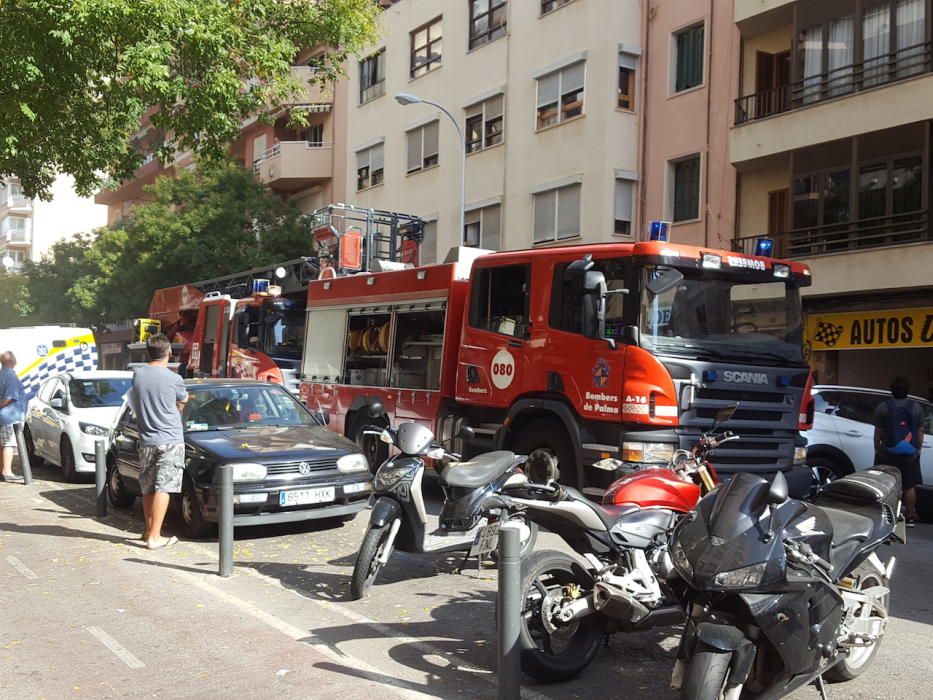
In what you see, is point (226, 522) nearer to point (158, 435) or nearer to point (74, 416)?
point (158, 435)

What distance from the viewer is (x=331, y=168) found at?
3341cm

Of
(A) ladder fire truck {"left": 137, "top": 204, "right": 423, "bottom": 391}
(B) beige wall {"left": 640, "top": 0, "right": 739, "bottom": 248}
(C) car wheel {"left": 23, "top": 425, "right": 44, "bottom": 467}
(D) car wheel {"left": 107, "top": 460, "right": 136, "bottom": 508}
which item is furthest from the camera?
(B) beige wall {"left": 640, "top": 0, "right": 739, "bottom": 248}

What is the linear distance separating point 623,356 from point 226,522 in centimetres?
364

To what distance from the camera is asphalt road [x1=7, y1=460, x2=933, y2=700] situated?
4.93 meters

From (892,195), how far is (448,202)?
504 inches

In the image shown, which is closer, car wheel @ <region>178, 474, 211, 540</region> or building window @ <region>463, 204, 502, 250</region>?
car wheel @ <region>178, 474, 211, 540</region>

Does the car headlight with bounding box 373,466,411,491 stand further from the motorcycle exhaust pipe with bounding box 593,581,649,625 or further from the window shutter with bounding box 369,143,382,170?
the window shutter with bounding box 369,143,382,170

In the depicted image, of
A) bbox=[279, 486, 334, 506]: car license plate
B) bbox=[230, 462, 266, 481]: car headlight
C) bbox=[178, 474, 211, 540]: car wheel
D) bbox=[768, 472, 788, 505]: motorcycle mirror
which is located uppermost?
bbox=[768, 472, 788, 505]: motorcycle mirror

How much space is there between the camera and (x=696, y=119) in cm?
2106

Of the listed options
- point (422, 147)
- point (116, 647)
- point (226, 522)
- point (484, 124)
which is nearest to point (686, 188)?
point (484, 124)

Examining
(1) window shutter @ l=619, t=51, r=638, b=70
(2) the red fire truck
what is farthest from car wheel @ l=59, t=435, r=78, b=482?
(1) window shutter @ l=619, t=51, r=638, b=70

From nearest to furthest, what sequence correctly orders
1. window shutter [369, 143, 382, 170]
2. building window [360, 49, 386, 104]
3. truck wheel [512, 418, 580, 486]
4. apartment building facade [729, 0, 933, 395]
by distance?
truck wheel [512, 418, 580, 486] → apartment building facade [729, 0, 933, 395] → window shutter [369, 143, 382, 170] → building window [360, 49, 386, 104]

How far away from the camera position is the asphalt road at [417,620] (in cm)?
493

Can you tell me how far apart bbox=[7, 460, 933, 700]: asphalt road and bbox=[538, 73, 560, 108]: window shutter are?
1669 centimetres
